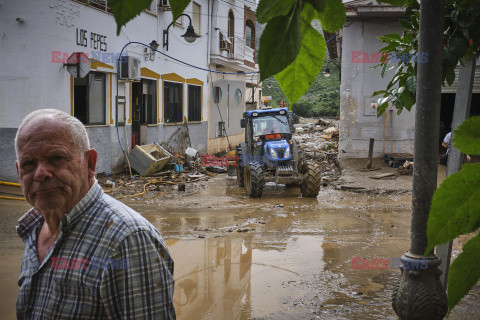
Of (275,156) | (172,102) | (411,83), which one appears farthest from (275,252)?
(172,102)

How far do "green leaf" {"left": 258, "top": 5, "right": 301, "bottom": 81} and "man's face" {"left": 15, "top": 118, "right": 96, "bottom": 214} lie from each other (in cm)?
136

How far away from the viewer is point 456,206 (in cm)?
41

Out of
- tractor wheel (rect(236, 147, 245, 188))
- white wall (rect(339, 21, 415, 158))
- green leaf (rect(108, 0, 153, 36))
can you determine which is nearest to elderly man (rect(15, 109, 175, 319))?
green leaf (rect(108, 0, 153, 36))

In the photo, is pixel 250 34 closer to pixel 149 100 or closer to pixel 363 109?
pixel 149 100

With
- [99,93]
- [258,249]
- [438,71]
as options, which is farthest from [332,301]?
[99,93]

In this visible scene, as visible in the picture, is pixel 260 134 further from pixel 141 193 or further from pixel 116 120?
pixel 116 120

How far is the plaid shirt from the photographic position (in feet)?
5.08

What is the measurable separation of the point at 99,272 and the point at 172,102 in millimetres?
14398

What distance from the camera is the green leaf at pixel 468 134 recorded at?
0.40 m

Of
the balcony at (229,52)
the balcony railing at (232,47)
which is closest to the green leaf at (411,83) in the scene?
the balcony at (229,52)

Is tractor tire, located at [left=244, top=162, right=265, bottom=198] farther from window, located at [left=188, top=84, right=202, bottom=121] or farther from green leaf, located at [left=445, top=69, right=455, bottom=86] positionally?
green leaf, located at [left=445, top=69, right=455, bottom=86]

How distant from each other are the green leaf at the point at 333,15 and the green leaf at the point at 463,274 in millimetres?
356

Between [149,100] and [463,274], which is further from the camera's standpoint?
[149,100]

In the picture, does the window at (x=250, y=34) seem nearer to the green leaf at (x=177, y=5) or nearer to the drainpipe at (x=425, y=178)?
the drainpipe at (x=425, y=178)
